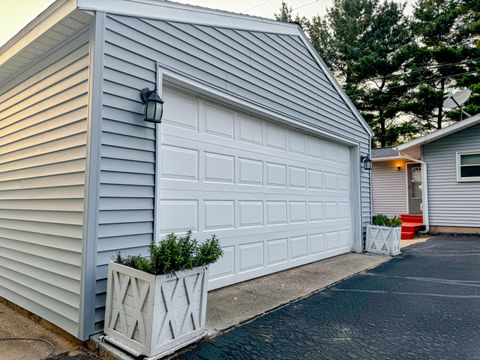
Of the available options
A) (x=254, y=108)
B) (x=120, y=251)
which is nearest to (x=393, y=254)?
(x=254, y=108)

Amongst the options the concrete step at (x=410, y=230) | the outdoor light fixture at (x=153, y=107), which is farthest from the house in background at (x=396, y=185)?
the outdoor light fixture at (x=153, y=107)

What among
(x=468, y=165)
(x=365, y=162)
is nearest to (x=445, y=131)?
(x=468, y=165)

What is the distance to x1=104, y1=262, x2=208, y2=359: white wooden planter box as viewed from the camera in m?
2.23

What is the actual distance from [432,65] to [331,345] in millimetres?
17856

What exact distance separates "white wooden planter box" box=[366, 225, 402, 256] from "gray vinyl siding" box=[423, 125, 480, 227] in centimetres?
437

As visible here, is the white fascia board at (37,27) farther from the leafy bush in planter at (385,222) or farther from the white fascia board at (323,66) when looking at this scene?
the leafy bush in planter at (385,222)

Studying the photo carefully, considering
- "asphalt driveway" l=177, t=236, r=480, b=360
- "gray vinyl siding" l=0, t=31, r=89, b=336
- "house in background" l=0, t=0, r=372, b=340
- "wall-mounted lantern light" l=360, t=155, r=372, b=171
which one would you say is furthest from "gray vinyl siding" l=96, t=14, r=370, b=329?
"wall-mounted lantern light" l=360, t=155, r=372, b=171

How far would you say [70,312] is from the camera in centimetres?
269

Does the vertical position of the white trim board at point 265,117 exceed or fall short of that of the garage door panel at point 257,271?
it exceeds it

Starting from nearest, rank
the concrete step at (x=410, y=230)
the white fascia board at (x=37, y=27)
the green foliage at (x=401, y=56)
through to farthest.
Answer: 1. the white fascia board at (x=37, y=27)
2. the concrete step at (x=410, y=230)
3. the green foliage at (x=401, y=56)

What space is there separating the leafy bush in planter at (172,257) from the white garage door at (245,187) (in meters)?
0.80

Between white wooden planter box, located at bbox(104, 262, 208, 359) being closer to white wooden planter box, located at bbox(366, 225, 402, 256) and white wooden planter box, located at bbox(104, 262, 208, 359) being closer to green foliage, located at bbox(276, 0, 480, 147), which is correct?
white wooden planter box, located at bbox(366, 225, 402, 256)

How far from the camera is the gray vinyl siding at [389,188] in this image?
11.9m

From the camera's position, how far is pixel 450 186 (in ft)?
32.6
